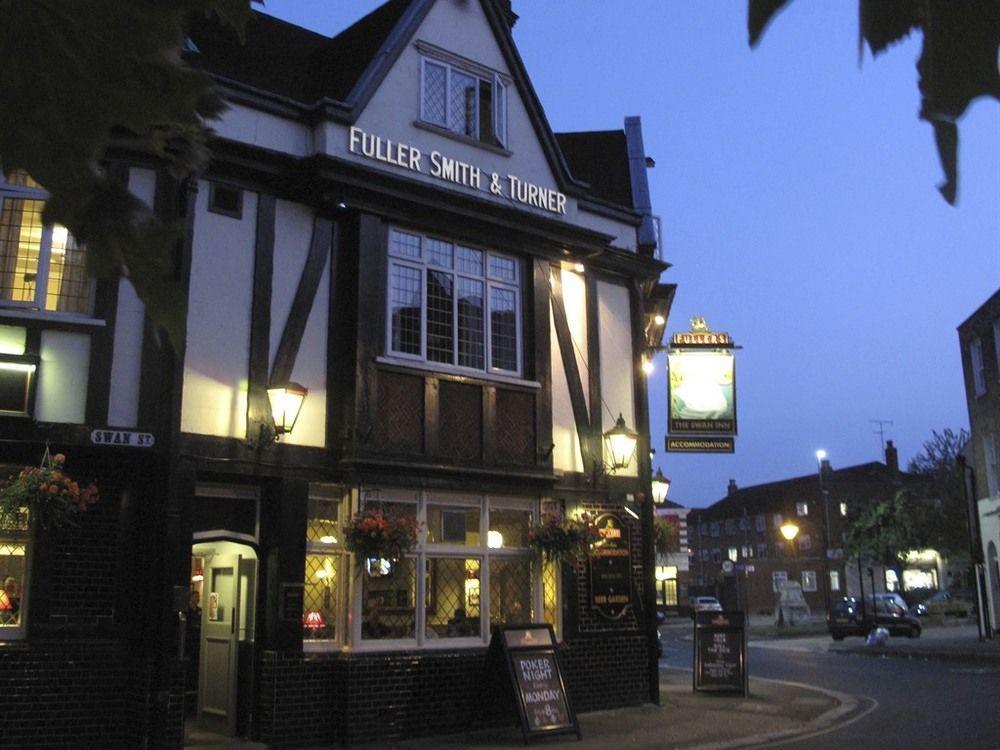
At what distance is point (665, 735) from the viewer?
40.1ft

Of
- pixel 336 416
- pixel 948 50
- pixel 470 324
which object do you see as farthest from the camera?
pixel 470 324

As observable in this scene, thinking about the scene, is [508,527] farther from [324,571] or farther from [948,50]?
[948,50]

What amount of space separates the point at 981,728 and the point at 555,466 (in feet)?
20.7

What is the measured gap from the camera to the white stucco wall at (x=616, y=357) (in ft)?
50.2

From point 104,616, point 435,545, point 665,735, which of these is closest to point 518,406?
point 435,545

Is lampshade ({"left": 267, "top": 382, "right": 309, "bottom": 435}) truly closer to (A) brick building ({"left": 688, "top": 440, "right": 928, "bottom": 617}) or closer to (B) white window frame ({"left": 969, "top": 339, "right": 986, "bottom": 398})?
(B) white window frame ({"left": 969, "top": 339, "right": 986, "bottom": 398})

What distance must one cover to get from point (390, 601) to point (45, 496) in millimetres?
4326

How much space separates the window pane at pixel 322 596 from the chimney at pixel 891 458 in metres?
66.3

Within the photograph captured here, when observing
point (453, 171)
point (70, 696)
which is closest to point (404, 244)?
point (453, 171)

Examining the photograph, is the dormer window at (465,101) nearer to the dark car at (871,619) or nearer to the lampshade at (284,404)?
the lampshade at (284,404)

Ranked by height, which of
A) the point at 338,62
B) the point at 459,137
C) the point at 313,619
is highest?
the point at 338,62

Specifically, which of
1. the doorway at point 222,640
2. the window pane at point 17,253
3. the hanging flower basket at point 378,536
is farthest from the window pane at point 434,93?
the doorway at point 222,640

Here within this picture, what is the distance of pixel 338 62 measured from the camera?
47.0ft

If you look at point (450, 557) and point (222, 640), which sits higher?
point (450, 557)
